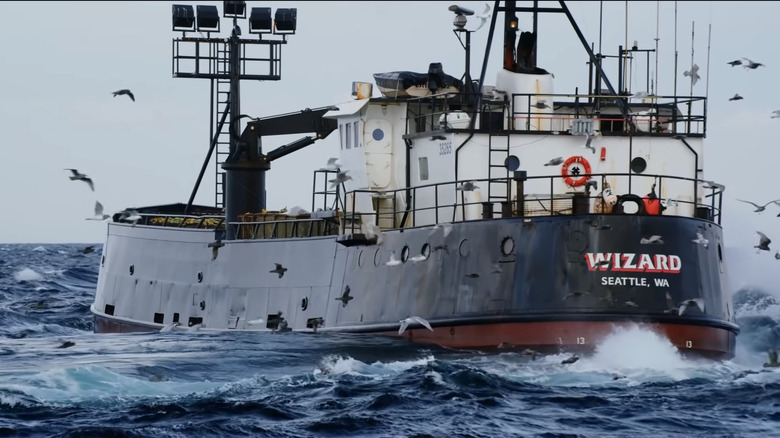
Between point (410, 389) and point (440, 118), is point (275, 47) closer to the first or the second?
point (440, 118)

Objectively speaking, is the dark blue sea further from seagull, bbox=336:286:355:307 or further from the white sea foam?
the white sea foam

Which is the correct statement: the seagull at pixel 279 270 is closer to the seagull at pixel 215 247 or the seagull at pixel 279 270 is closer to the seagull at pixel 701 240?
the seagull at pixel 215 247

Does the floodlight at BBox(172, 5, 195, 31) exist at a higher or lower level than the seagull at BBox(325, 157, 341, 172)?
higher

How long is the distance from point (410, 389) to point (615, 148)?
326 inches

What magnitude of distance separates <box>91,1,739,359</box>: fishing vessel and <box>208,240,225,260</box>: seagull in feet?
0.17

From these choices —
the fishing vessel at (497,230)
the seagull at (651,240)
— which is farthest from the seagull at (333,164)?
the seagull at (651,240)

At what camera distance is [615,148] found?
29234 millimetres

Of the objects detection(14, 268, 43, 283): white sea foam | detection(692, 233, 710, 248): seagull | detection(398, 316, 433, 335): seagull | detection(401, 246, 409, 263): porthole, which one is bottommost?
detection(398, 316, 433, 335): seagull

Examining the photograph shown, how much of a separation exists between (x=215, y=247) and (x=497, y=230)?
1077 centimetres

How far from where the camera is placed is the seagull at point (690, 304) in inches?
1011

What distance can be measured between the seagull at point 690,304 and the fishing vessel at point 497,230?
0.11 feet

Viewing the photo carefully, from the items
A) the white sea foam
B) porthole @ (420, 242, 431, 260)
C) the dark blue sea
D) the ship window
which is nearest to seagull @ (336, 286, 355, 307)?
the dark blue sea

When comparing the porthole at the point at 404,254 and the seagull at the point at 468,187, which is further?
the porthole at the point at 404,254

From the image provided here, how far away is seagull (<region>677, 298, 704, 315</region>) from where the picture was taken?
2568 centimetres
